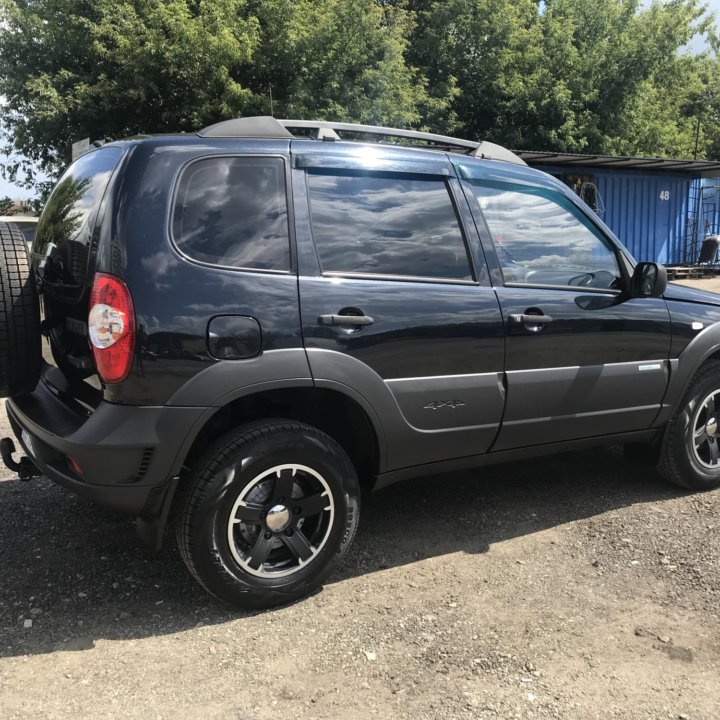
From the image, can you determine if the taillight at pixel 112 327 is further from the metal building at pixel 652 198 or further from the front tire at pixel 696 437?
the metal building at pixel 652 198

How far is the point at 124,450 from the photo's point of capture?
2488mm

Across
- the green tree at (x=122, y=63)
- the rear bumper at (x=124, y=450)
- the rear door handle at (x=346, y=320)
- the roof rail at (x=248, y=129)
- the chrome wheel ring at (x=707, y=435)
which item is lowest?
the chrome wheel ring at (x=707, y=435)

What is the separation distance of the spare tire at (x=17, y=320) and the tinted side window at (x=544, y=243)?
2.08m

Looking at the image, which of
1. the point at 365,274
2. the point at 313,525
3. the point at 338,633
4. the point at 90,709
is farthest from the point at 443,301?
the point at 90,709

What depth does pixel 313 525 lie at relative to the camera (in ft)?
9.71

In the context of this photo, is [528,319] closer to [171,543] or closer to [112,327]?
[112,327]

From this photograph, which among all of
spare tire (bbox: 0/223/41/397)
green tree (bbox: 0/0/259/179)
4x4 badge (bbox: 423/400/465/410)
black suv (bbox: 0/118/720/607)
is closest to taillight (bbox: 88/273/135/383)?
black suv (bbox: 0/118/720/607)

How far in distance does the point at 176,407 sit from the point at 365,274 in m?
0.97

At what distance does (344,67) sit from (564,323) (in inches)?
509

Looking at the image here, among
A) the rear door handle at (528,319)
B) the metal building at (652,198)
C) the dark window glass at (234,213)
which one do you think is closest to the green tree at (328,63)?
the metal building at (652,198)

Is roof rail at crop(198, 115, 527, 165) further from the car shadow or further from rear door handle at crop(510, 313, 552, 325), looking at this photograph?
the car shadow

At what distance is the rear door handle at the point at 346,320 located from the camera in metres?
2.75

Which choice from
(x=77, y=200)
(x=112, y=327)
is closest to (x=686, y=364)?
(x=112, y=327)

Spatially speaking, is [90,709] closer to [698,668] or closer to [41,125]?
[698,668]
